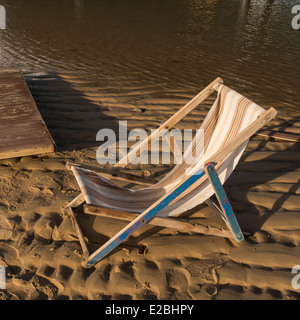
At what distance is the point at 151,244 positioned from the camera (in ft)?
9.14

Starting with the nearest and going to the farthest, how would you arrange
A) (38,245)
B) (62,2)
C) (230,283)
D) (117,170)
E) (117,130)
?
(230,283) < (38,245) < (117,170) < (117,130) < (62,2)

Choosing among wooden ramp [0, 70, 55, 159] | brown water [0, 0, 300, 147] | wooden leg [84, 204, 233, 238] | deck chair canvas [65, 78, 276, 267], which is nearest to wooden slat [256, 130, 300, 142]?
brown water [0, 0, 300, 147]

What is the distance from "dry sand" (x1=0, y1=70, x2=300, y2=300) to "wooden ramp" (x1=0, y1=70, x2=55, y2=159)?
8.2 inches

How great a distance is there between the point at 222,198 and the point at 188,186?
0.27 m

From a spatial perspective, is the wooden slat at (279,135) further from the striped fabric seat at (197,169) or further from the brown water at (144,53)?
the striped fabric seat at (197,169)

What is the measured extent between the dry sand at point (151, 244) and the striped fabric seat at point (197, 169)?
0.28 metres

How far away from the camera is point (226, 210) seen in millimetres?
2523

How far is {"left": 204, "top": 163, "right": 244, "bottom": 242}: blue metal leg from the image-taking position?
2.35 m

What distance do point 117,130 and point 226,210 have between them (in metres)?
2.43

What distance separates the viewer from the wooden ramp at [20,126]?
3.63 meters

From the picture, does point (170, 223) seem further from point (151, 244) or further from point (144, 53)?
point (144, 53)

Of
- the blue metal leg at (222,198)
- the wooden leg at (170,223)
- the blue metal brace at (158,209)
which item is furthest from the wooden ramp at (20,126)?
the blue metal leg at (222,198)
